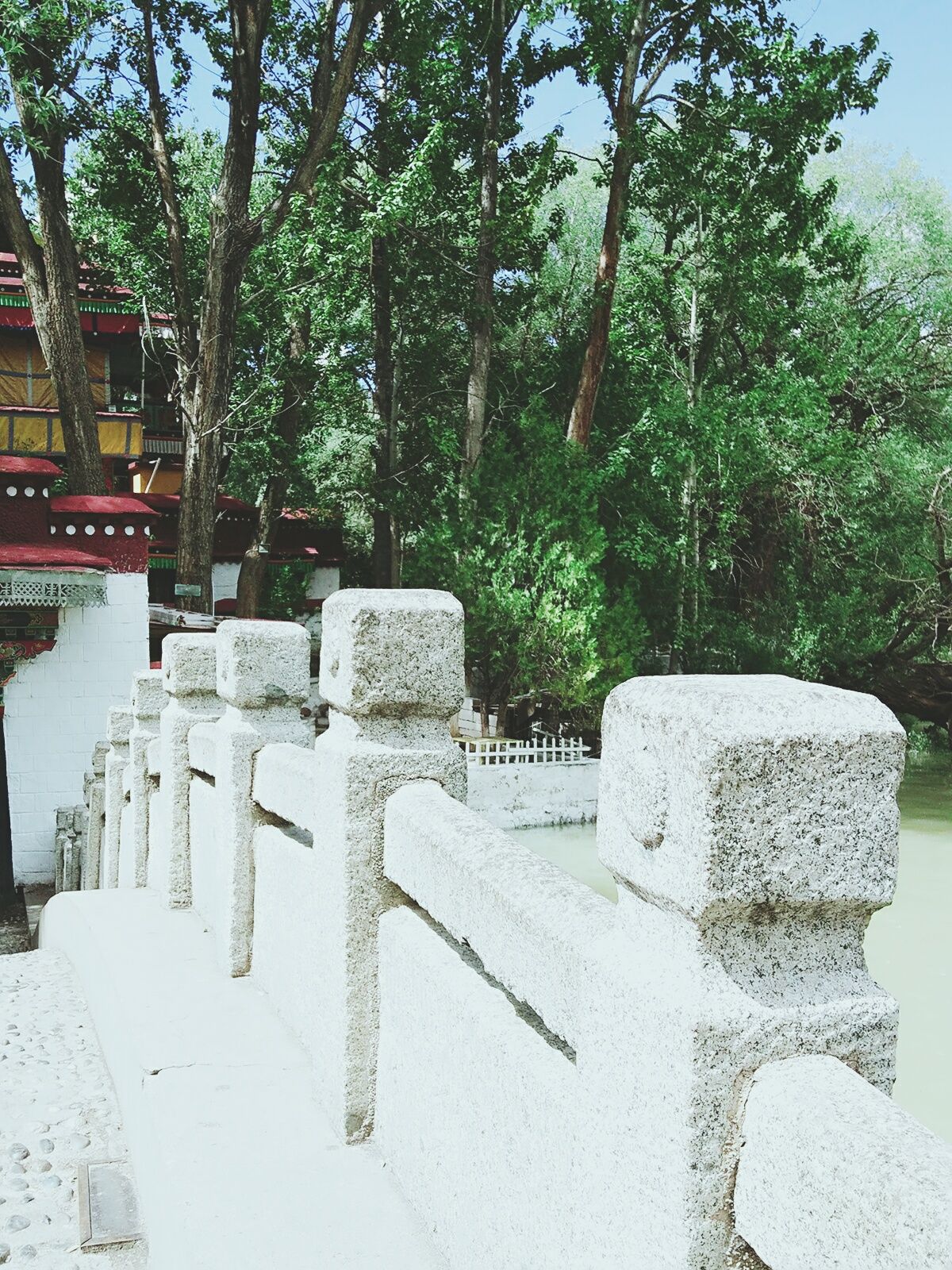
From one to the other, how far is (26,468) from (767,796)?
46.8 feet

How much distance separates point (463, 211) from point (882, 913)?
48.8 feet

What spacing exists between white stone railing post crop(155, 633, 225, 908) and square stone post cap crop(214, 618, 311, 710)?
4.12ft

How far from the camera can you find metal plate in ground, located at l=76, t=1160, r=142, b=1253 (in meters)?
3.31

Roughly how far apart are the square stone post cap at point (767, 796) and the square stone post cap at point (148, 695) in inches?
255

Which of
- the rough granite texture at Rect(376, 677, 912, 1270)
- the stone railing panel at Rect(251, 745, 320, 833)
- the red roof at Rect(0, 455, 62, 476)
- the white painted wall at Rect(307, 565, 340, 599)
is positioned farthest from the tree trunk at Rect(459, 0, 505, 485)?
the rough granite texture at Rect(376, 677, 912, 1270)

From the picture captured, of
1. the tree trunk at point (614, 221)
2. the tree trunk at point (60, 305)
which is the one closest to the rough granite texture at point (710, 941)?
the tree trunk at point (60, 305)

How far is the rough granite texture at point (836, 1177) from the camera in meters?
1.20

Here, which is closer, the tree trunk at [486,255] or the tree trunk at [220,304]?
the tree trunk at [220,304]

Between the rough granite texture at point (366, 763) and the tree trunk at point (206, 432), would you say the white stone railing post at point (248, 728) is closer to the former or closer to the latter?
the rough granite texture at point (366, 763)

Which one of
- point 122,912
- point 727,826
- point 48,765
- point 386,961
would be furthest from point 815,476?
point 727,826

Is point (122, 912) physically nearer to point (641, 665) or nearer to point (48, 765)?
point (48, 765)

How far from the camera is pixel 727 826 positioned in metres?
1.45

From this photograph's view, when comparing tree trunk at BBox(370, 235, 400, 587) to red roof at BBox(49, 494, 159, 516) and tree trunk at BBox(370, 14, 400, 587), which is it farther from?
red roof at BBox(49, 494, 159, 516)

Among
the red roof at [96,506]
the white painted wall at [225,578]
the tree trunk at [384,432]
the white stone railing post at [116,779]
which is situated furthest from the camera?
the white painted wall at [225,578]
